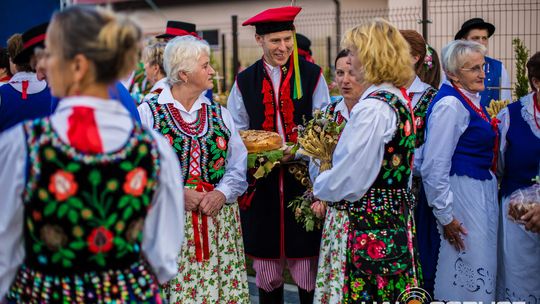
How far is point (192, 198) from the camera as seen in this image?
376 cm

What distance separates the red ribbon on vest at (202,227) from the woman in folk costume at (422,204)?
1358mm

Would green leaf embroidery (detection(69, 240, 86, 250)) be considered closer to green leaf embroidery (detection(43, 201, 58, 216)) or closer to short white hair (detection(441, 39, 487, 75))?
green leaf embroidery (detection(43, 201, 58, 216))

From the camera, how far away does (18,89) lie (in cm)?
410

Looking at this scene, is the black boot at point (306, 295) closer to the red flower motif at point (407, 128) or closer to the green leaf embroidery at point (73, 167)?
the red flower motif at point (407, 128)

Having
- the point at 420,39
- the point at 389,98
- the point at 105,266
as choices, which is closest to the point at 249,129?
the point at 420,39

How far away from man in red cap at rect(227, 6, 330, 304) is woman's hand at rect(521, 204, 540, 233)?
132cm

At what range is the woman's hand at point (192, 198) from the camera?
3.77 meters

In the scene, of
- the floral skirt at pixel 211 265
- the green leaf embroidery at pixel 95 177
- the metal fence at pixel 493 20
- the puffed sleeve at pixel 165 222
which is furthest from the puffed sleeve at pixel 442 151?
the metal fence at pixel 493 20

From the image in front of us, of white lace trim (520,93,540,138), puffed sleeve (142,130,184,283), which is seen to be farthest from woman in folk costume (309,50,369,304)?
puffed sleeve (142,130,184,283)

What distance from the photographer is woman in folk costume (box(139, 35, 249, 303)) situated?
378cm

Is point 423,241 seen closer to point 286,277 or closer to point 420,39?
point 420,39

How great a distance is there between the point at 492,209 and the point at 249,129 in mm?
1699

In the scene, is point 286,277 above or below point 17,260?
below

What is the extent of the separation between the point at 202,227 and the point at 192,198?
0.67ft
